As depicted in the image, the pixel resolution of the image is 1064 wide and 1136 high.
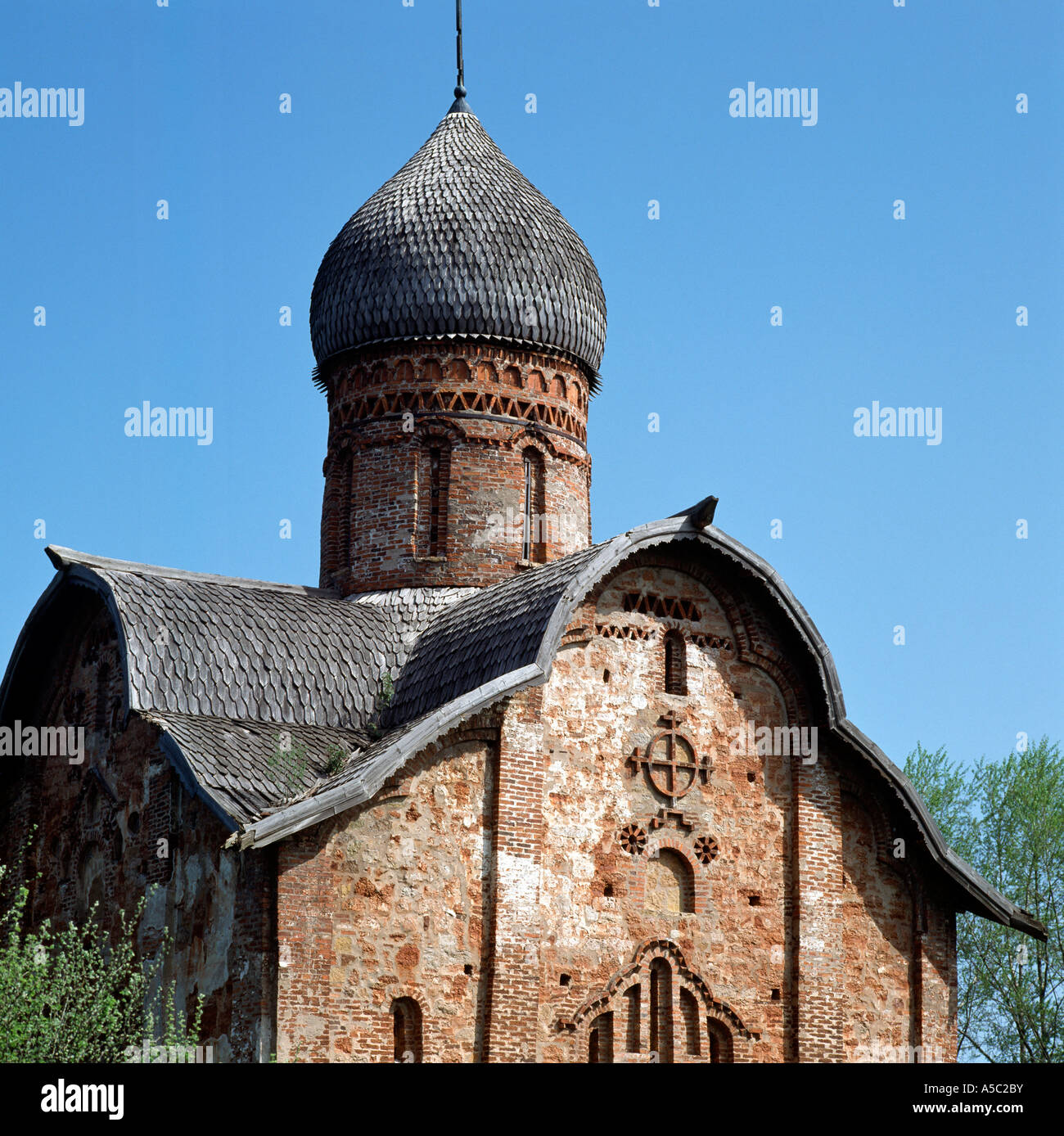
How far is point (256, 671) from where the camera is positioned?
49.5ft

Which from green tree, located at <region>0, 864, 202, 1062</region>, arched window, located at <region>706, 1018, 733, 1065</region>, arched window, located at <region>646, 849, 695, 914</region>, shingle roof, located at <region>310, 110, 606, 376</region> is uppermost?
shingle roof, located at <region>310, 110, 606, 376</region>

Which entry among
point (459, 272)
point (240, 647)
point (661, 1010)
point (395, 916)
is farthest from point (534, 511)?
point (395, 916)

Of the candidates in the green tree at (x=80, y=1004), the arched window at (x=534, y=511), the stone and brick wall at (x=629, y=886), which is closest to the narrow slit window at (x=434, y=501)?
the arched window at (x=534, y=511)

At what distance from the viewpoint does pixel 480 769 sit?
13555 millimetres

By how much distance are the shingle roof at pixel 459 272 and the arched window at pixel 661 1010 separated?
635cm

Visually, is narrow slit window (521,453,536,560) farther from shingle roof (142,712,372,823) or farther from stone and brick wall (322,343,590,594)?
shingle roof (142,712,372,823)

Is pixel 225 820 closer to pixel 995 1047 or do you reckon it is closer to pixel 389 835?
pixel 389 835

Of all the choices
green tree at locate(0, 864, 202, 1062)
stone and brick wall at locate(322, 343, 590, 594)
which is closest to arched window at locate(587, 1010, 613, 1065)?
green tree at locate(0, 864, 202, 1062)

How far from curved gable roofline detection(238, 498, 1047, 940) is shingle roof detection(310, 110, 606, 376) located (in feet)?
10.0

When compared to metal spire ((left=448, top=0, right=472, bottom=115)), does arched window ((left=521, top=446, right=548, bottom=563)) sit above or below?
below

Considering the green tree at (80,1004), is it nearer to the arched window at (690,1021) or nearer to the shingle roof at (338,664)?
the shingle roof at (338,664)

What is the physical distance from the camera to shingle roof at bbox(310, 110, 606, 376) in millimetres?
17406

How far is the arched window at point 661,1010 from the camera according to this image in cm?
1390

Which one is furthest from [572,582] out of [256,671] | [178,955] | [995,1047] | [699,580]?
[995,1047]
